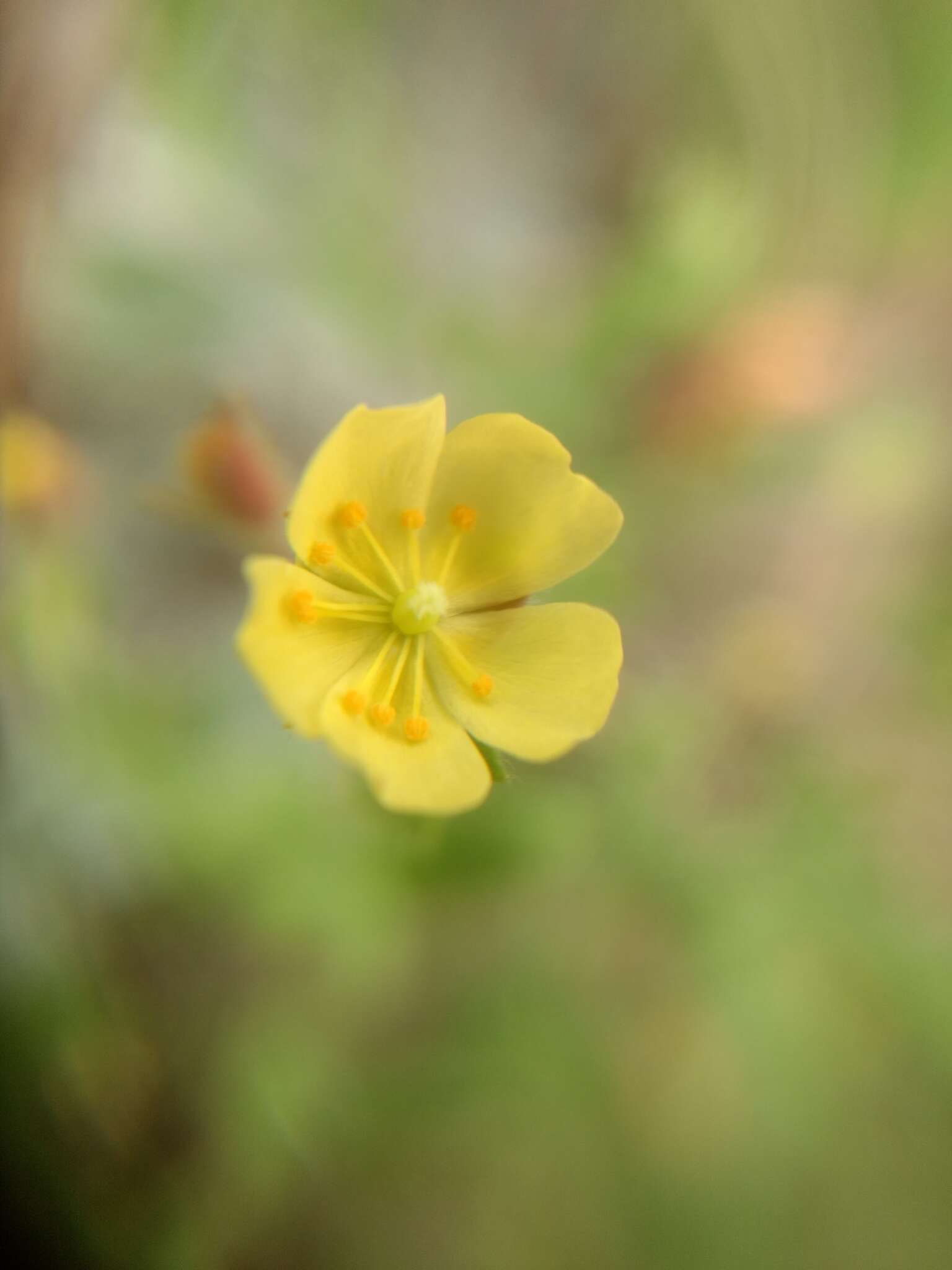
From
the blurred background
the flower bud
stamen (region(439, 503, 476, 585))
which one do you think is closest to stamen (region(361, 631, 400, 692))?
stamen (region(439, 503, 476, 585))

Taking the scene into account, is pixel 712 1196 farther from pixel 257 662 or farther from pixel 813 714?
pixel 257 662

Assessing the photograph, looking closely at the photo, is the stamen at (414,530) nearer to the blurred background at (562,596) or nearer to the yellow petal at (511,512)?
the yellow petal at (511,512)

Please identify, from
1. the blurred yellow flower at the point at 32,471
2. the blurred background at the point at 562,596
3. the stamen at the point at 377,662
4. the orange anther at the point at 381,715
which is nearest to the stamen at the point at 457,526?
the stamen at the point at 377,662

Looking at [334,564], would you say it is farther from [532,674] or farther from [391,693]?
[532,674]

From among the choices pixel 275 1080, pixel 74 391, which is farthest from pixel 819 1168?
pixel 74 391

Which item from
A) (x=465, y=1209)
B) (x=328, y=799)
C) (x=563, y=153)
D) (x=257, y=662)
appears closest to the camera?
(x=257, y=662)

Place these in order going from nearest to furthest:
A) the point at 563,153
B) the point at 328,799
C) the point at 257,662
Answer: the point at 257,662 → the point at 328,799 → the point at 563,153

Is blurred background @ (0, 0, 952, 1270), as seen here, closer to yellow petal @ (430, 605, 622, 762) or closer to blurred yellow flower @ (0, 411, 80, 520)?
blurred yellow flower @ (0, 411, 80, 520)
